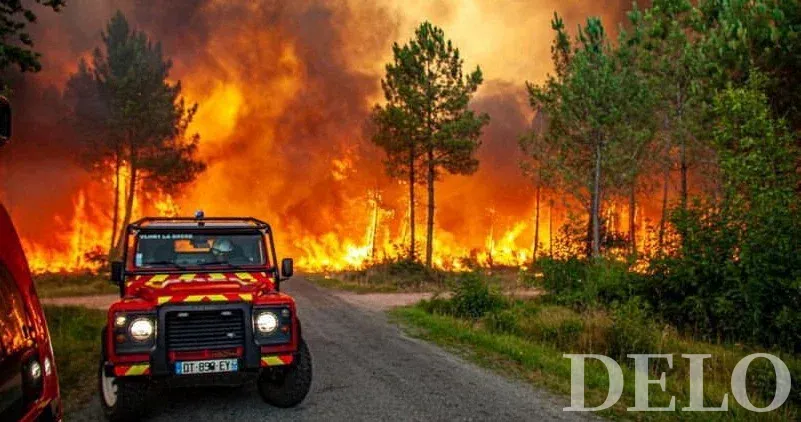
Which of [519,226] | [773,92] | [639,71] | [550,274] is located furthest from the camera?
[519,226]

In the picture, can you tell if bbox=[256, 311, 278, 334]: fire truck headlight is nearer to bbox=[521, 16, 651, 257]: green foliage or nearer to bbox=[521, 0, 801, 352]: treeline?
bbox=[521, 0, 801, 352]: treeline

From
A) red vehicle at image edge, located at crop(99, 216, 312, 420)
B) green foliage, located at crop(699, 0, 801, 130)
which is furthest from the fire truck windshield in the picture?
green foliage, located at crop(699, 0, 801, 130)

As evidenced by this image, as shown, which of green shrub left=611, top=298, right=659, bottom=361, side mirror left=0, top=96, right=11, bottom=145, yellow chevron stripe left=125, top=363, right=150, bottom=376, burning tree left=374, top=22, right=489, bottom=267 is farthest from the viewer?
burning tree left=374, top=22, right=489, bottom=267

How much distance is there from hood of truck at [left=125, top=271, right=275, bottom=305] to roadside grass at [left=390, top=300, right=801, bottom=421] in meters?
4.46

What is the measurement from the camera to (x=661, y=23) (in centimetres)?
1406

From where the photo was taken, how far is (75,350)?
11.2 m

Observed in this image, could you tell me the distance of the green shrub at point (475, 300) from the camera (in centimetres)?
1691

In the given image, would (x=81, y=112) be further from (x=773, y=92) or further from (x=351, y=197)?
(x=773, y=92)

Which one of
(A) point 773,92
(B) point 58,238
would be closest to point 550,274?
(A) point 773,92

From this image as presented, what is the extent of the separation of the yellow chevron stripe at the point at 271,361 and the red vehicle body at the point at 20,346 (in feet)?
10.2

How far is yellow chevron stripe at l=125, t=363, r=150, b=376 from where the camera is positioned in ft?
21.2

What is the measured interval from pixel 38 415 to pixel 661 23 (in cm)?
1483

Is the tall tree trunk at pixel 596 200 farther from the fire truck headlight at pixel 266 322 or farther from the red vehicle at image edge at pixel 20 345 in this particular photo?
the red vehicle at image edge at pixel 20 345

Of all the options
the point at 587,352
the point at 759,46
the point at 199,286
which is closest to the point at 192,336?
the point at 199,286
